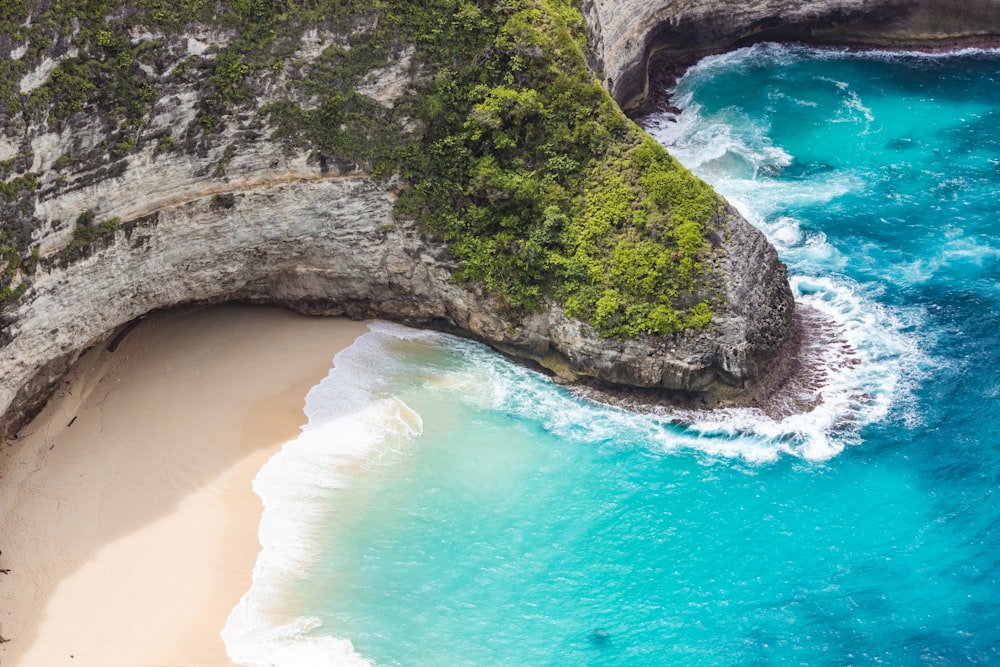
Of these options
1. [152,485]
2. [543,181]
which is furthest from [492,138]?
[152,485]

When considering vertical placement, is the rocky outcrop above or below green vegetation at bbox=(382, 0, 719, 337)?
above

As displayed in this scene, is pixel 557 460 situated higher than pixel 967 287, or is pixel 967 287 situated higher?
pixel 967 287

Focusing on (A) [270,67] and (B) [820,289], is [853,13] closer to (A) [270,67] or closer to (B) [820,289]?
(B) [820,289]

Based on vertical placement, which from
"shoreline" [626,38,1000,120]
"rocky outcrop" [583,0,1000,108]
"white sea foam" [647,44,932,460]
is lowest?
"white sea foam" [647,44,932,460]

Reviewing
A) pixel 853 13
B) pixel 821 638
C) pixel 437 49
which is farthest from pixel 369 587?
pixel 853 13

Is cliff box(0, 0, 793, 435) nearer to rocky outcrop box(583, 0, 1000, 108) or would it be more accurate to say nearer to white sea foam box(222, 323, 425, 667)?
white sea foam box(222, 323, 425, 667)

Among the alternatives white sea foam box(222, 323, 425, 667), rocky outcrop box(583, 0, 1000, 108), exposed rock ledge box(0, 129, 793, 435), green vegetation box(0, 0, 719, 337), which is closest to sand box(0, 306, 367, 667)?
white sea foam box(222, 323, 425, 667)
